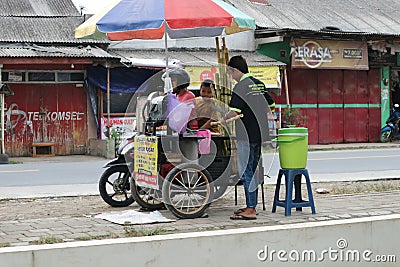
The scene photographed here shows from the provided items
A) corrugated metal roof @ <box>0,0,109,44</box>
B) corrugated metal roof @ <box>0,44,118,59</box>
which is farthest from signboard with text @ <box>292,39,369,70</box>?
corrugated metal roof @ <box>0,44,118,59</box>

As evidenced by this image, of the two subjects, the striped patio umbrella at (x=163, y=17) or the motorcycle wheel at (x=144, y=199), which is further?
the motorcycle wheel at (x=144, y=199)

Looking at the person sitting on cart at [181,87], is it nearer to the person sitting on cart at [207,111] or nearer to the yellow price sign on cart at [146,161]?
the person sitting on cart at [207,111]

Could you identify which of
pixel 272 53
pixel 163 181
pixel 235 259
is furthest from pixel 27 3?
pixel 235 259

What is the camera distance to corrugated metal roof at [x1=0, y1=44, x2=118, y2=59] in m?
18.9

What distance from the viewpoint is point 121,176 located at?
917cm

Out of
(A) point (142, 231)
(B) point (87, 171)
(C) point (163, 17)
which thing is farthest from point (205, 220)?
(B) point (87, 171)

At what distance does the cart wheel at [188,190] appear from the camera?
25.7 ft

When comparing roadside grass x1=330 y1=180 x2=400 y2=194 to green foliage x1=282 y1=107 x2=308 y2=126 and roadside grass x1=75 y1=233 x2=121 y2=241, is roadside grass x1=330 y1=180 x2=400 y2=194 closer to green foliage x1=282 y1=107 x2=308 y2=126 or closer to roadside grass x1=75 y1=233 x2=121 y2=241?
roadside grass x1=75 y1=233 x2=121 y2=241

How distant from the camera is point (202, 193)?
8.01m

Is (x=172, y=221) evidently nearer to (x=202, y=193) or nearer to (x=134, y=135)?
(x=202, y=193)

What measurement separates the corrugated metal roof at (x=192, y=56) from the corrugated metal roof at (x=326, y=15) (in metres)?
1.19

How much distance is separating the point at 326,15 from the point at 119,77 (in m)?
9.43

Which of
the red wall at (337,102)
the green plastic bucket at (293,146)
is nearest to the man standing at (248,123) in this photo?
the green plastic bucket at (293,146)

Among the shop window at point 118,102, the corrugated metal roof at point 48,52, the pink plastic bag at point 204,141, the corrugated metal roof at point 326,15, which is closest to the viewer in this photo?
the pink plastic bag at point 204,141
